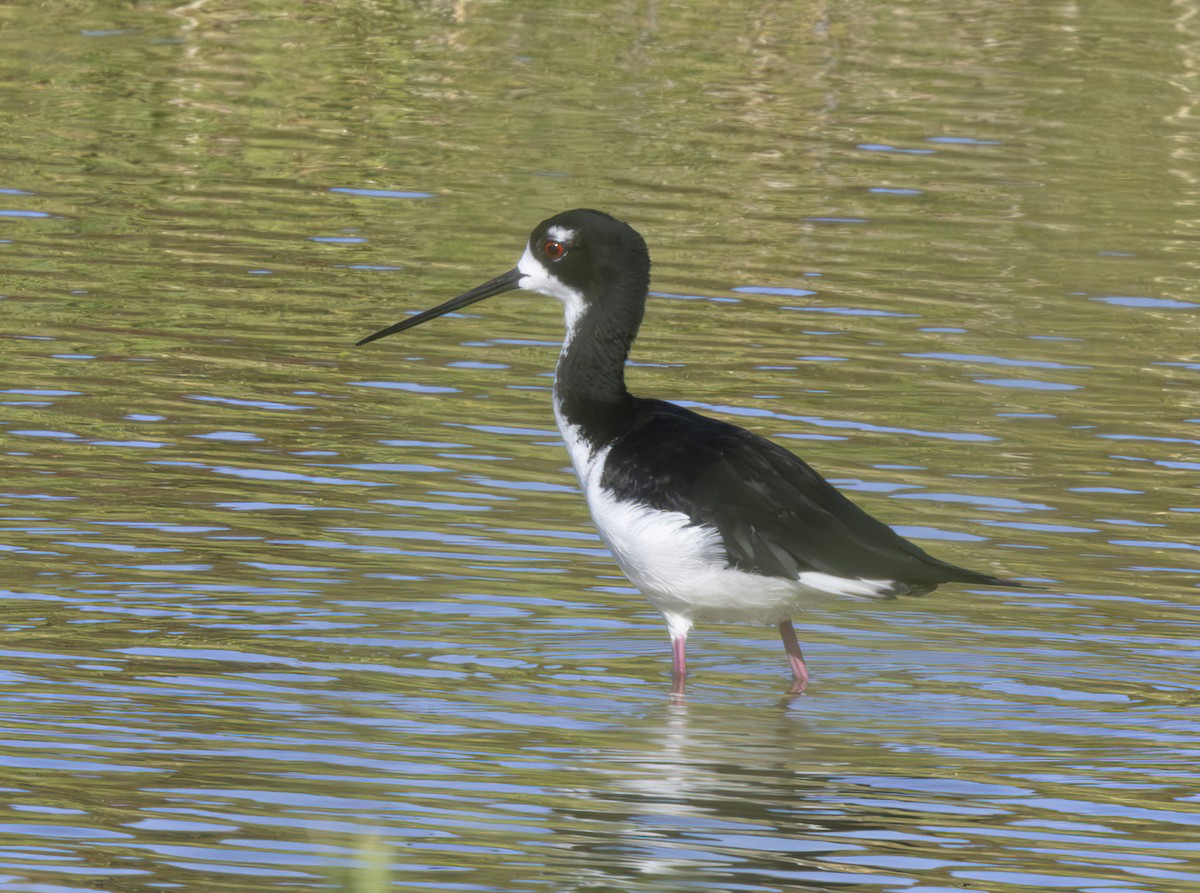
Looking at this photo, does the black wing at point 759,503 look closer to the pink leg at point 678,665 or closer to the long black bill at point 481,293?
the pink leg at point 678,665

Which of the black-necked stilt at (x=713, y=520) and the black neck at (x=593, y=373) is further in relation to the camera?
the black neck at (x=593, y=373)

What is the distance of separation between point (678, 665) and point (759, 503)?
0.66m

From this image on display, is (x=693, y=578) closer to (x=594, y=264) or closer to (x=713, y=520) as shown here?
(x=713, y=520)

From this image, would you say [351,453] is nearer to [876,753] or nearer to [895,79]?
[876,753]

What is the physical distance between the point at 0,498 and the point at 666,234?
711 cm

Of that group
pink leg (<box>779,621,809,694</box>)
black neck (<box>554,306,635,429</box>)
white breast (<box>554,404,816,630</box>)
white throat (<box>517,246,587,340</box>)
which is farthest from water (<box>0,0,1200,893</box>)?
white throat (<box>517,246,587,340</box>)

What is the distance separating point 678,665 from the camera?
27.5ft

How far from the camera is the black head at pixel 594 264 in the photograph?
898cm

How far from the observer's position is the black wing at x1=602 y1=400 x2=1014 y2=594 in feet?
26.2

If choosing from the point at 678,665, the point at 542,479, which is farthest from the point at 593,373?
the point at 542,479

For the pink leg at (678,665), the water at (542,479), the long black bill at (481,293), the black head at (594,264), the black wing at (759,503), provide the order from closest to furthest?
1. the water at (542,479)
2. the black wing at (759,503)
3. the pink leg at (678,665)
4. the black head at (594,264)
5. the long black bill at (481,293)

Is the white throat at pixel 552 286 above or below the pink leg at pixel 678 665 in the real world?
above

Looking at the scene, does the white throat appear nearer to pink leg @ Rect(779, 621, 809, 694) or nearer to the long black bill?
the long black bill

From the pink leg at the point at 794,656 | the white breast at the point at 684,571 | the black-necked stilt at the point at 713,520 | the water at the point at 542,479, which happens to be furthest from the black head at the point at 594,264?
the pink leg at the point at 794,656
